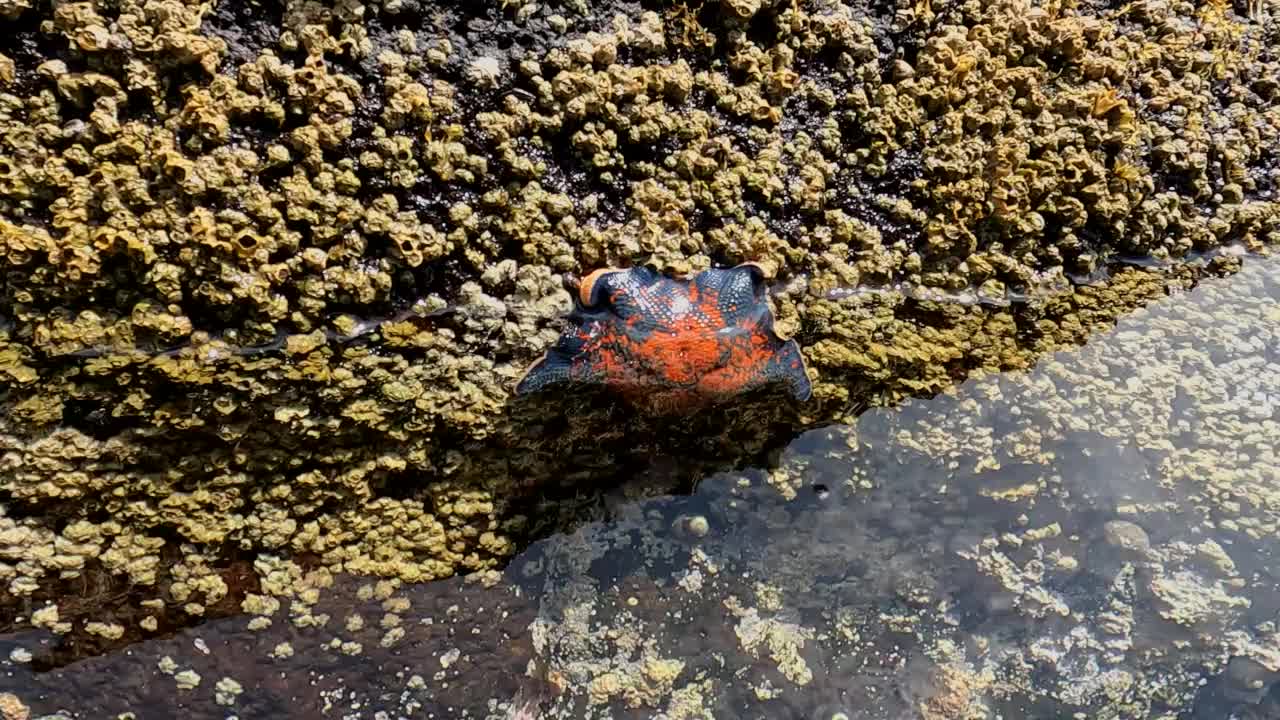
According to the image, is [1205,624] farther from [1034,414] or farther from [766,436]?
[766,436]

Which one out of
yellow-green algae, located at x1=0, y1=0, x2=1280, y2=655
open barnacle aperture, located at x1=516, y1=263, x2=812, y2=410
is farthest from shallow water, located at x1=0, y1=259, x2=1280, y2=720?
open barnacle aperture, located at x1=516, y1=263, x2=812, y2=410

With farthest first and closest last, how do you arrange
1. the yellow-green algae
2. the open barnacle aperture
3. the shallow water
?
the open barnacle aperture
the shallow water
the yellow-green algae

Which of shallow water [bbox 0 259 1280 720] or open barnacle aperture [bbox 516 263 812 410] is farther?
open barnacle aperture [bbox 516 263 812 410]

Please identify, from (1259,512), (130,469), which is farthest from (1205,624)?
(130,469)

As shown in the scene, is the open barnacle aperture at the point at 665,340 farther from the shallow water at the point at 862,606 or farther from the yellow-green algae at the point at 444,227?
the shallow water at the point at 862,606

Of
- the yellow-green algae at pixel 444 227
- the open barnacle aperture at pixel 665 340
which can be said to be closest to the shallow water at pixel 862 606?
the yellow-green algae at pixel 444 227

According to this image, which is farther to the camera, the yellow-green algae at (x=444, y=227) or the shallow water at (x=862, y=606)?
the shallow water at (x=862, y=606)

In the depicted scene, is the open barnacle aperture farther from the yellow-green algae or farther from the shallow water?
the shallow water
